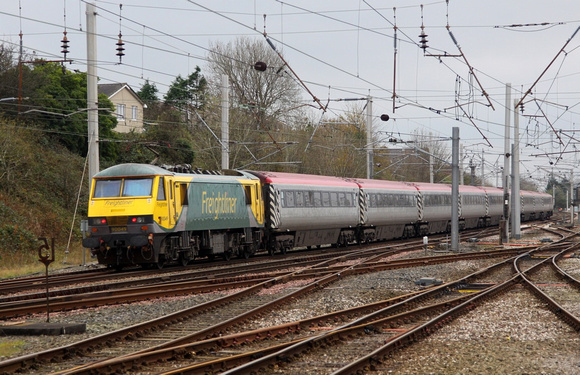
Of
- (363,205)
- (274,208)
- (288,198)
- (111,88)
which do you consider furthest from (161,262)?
(111,88)

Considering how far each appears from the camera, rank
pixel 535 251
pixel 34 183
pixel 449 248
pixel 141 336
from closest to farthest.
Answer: pixel 141 336 < pixel 535 251 < pixel 449 248 < pixel 34 183

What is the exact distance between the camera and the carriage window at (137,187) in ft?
72.3

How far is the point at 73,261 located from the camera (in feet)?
90.2

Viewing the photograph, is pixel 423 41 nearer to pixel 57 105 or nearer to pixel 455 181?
pixel 455 181

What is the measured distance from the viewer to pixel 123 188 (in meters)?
22.3

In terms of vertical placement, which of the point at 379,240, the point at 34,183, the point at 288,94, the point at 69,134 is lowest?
the point at 379,240

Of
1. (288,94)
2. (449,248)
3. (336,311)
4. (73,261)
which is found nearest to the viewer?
(336,311)

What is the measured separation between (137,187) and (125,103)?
147 ft

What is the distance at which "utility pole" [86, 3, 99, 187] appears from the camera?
25.1m

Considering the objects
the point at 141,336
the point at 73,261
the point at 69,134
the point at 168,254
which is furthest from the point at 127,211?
the point at 69,134

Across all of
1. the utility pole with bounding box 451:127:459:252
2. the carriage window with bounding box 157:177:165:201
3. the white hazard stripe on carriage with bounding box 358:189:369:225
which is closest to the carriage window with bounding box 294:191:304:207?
the utility pole with bounding box 451:127:459:252

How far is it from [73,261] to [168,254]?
6007 mm

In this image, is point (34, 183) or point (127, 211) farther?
point (34, 183)

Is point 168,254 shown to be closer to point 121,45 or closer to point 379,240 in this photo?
point 121,45
